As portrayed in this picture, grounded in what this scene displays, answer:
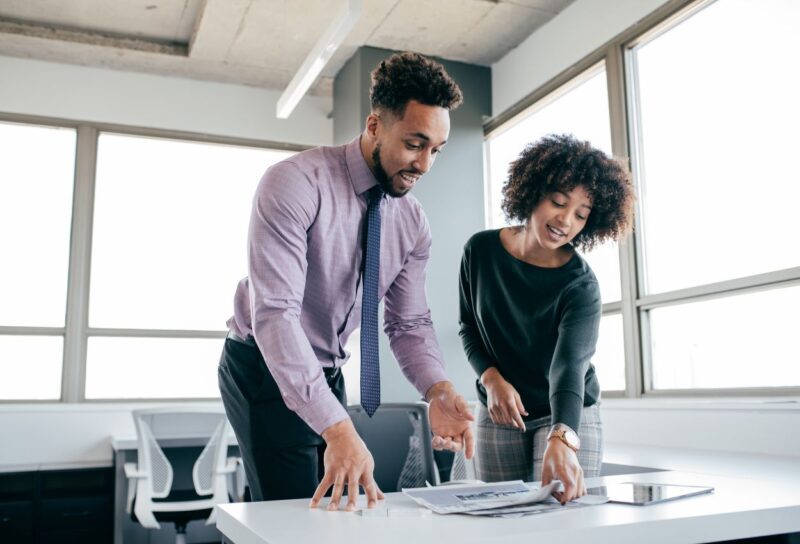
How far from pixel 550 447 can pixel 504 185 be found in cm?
Answer: 94

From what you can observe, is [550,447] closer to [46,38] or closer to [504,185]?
[504,185]

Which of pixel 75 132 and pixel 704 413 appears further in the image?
pixel 75 132

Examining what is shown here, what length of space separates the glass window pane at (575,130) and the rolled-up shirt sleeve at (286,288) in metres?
2.15

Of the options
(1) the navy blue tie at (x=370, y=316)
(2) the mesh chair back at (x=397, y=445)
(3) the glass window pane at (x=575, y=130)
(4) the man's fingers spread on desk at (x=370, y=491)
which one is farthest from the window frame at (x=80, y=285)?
(4) the man's fingers spread on desk at (x=370, y=491)

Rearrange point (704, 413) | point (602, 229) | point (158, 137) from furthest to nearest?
point (158, 137) < point (704, 413) < point (602, 229)

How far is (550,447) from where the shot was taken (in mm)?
1406

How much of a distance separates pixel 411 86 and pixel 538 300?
1.97 feet

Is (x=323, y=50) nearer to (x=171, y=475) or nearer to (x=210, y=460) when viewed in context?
(x=210, y=460)

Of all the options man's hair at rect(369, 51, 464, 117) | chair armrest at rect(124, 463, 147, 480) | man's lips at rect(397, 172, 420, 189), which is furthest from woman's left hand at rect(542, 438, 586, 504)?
chair armrest at rect(124, 463, 147, 480)

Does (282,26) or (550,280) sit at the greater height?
(282,26)

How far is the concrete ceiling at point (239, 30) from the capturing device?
14.5ft

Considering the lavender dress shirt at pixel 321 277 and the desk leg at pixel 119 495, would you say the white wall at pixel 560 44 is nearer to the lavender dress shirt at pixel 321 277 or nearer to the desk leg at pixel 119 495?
the lavender dress shirt at pixel 321 277

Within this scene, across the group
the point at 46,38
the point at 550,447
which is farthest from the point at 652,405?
the point at 46,38

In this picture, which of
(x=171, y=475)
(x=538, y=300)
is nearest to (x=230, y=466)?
(x=171, y=475)
